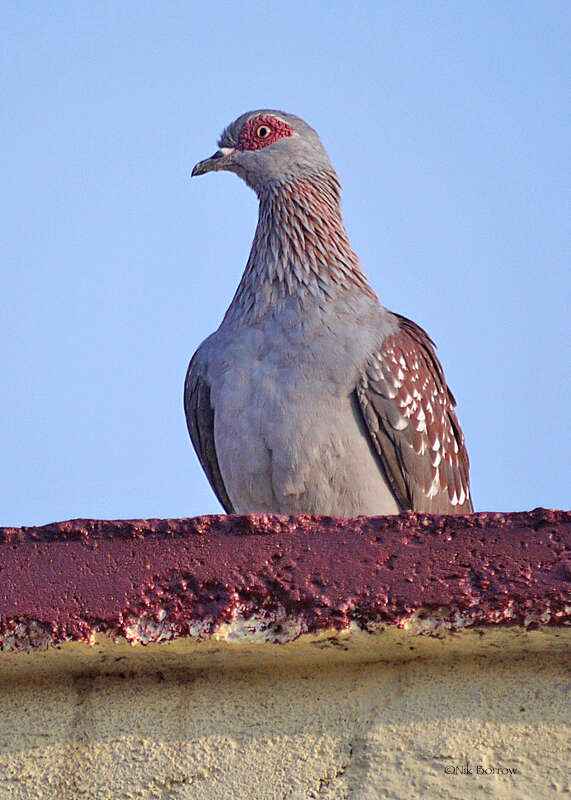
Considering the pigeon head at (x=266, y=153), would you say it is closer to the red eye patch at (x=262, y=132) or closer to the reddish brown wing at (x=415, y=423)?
the red eye patch at (x=262, y=132)

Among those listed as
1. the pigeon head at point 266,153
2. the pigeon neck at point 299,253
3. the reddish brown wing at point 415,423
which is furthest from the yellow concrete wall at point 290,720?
the pigeon head at point 266,153

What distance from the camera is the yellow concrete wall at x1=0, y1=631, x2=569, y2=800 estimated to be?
2.82 m

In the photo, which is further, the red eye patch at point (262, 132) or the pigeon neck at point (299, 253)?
the red eye patch at point (262, 132)

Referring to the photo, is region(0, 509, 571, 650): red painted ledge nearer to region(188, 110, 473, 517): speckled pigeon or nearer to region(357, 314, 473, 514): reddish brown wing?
region(188, 110, 473, 517): speckled pigeon

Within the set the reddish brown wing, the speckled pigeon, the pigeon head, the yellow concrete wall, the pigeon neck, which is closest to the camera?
the yellow concrete wall

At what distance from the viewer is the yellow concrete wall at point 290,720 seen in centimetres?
282

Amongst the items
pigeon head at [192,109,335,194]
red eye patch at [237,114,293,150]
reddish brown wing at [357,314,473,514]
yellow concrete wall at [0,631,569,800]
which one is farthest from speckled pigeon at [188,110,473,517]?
yellow concrete wall at [0,631,569,800]

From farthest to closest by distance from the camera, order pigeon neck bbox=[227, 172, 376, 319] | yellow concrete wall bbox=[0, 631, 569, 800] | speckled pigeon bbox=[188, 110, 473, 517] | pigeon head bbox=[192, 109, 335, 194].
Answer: pigeon head bbox=[192, 109, 335, 194] < pigeon neck bbox=[227, 172, 376, 319] < speckled pigeon bbox=[188, 110, 473, 517] < yellow concrete wall bbox=[0, 631, 569, 800]

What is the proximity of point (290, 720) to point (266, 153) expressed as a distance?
206 inches

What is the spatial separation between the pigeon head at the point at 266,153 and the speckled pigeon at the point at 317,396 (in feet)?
1.05

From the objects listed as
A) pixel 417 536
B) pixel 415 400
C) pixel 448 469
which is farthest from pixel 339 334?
pixel 417 536

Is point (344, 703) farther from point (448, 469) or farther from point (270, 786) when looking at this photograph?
point (448, 469)

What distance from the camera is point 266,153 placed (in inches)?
301

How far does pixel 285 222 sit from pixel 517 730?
493 centimetres
